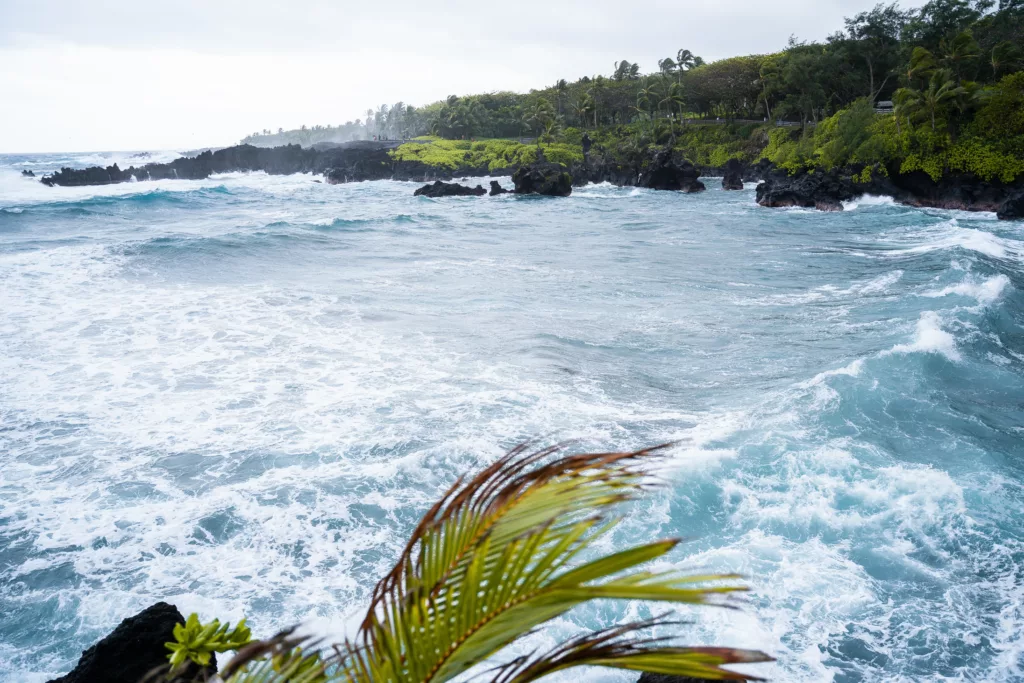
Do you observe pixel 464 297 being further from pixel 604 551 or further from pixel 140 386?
pixel 604 551

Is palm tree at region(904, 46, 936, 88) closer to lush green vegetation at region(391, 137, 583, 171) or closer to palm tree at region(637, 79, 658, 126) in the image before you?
palm tree at region(637, 79, 658, 126)

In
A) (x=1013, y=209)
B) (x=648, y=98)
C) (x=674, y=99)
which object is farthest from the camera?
(x=648, y=98)

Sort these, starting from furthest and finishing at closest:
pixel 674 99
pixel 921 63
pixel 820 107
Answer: pixel 674 99
pixel 820 107
pixel 921 63

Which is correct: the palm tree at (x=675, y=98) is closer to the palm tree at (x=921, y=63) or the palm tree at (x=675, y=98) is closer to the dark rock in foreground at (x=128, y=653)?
the palm tree at (x=921, y=63)

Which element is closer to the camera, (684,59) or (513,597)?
(513,597)

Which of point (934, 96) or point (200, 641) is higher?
point (934, 96)

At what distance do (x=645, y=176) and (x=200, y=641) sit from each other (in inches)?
2113

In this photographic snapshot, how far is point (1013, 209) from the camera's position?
2808 centimetres

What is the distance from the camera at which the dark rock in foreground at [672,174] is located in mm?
48875

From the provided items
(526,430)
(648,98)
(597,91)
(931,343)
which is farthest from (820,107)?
(526,430)

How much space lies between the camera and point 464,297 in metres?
17.9

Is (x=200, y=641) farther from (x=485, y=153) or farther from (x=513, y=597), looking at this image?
(x=485, y=153)

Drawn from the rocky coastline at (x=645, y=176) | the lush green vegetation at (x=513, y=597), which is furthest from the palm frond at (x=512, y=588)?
the rocky coastline at (x=645, y=176)

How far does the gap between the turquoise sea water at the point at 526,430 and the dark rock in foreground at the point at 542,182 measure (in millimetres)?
29131
